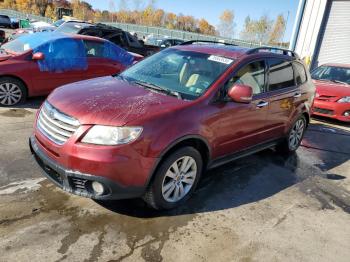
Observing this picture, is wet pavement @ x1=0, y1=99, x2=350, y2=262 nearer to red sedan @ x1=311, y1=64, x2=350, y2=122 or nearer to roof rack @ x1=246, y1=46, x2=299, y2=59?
roof rack @ x1=246, y1=46, x2=299, y2=59

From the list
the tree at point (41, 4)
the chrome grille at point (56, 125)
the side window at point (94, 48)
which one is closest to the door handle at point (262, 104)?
the chrome grille at point (56, 125)

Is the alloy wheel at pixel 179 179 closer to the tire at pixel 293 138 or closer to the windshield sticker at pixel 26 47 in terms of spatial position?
the tire at pixel 293 138

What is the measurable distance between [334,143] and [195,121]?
16.1 ft

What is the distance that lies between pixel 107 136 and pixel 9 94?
16.2ft

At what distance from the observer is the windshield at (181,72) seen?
4176mm

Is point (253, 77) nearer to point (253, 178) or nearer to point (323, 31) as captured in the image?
point (253, 178)

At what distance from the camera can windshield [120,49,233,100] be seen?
418 cm

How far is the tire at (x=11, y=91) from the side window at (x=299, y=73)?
5.33 m

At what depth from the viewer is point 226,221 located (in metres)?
3.85

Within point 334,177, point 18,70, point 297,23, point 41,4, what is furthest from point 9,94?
point 41,4

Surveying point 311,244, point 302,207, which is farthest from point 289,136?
point 311,244

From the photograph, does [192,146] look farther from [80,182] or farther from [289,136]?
[289,136]

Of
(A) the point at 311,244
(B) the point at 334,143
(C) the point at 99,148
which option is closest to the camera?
(C) the point at 99,148

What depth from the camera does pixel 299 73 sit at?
5980 mm
